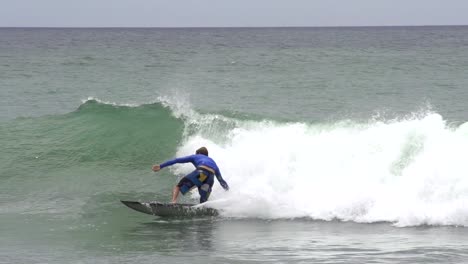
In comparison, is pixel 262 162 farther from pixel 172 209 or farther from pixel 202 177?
pixel 172 209

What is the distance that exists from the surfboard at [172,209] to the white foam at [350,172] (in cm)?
27

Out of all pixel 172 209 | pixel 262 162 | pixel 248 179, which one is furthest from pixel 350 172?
pixel 172 209

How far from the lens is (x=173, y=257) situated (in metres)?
10.3

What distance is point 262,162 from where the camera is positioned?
51.8 feet

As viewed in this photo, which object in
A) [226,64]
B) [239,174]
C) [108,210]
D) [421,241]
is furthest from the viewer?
[226,64]

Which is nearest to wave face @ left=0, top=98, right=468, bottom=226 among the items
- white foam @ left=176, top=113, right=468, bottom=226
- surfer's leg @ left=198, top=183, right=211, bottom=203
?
white foam @ left=176, top=113, right=468, bottom=226

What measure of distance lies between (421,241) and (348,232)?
1226 millimetres

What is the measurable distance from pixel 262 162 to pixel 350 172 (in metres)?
1.81

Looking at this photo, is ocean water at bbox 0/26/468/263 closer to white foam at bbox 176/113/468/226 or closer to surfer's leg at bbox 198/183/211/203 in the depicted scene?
white foam at bbox 176/113/468/226

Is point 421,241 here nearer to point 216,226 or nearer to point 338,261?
point 338,261

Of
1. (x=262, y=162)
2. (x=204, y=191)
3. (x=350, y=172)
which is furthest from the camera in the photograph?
(x=262, y=162)

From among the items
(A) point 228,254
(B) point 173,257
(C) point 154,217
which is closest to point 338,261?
(A) point 228,254

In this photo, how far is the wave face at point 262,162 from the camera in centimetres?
1341

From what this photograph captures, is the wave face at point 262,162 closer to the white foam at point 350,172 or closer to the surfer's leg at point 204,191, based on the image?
the white foam at point 350,172
